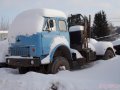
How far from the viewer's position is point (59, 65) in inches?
478

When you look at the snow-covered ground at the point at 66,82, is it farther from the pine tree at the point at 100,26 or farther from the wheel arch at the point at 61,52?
the pine tree at the point at 100,26

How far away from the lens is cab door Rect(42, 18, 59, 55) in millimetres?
11633

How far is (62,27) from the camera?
1291 centimetres

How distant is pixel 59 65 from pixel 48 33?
4.48 ft

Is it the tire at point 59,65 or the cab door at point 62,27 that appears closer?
the tire at point 59,65

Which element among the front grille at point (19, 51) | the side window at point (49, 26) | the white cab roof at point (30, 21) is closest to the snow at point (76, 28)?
the white cab roof at point (30, 21)

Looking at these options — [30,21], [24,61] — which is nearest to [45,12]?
[30,21]

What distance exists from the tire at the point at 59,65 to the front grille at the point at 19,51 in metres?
1.11

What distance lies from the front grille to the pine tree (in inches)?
1228

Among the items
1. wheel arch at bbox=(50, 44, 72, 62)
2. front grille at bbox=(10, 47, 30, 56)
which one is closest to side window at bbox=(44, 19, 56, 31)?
wheel arch at bbox=(50, 44, 72, 62)

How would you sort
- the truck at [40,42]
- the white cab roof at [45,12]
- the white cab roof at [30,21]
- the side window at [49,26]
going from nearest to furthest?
the truck at [40,42], the white cab roof at [30,21], the side window at [49,26], the white cab roof at [45,12]

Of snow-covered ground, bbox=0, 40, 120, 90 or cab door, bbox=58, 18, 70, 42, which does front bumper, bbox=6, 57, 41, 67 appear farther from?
cab door, bbox=58, 18, 70, 42

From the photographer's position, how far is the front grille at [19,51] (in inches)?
459

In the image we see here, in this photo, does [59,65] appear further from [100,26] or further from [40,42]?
[100,26]
